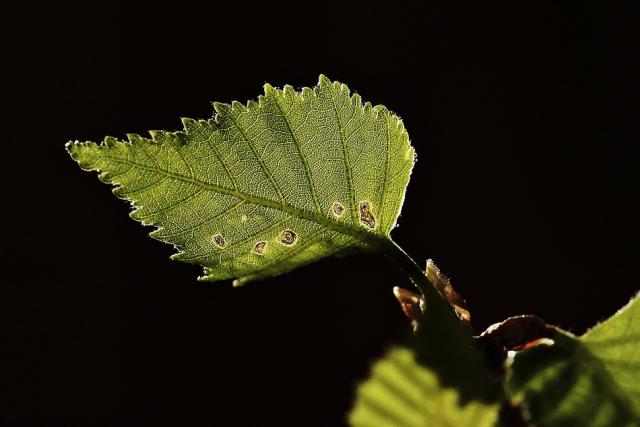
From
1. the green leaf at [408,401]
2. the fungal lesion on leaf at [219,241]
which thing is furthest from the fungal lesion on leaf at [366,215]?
the green leaf at [408,401]

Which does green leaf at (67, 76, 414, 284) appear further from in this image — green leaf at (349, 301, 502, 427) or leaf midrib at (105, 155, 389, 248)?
green leaf at (349, 301, 502, 427)

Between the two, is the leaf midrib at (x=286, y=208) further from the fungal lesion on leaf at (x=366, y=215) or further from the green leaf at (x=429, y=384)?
the green leaf at (x=429, y=384)

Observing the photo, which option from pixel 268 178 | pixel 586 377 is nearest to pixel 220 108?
pixel 268 178

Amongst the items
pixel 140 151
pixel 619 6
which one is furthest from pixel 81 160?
pixel 619 6

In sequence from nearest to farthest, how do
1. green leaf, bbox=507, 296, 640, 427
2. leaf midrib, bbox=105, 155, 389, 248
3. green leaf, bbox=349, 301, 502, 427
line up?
green leaf, bbox=349, 301, 502, 427
green leaf, bbox=507, 296, 640, 427
leaf midrib, bbox=105, 155, 389, 248

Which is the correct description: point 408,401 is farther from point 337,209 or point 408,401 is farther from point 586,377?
point 337,209

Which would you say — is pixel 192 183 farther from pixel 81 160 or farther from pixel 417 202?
pixel 417 202

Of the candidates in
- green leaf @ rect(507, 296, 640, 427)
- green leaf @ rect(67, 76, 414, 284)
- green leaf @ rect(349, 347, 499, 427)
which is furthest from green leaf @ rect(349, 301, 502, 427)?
green leaf @ rect(67, 76, 414, 284)
